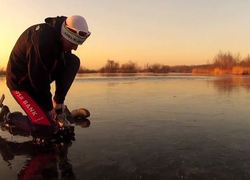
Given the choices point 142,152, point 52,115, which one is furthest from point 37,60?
point 142,152

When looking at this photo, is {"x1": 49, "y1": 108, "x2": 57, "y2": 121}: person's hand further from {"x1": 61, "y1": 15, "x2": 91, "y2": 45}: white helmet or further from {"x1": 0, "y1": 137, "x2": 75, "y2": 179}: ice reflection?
{"x1": 61, "y1": 15, "x2": 91, "y2": 45}: white helmet

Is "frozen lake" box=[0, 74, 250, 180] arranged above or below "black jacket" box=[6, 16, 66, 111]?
below

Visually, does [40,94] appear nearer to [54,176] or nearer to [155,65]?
[54,176]

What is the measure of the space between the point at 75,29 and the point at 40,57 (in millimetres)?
552

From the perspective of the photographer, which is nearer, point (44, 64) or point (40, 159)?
point (40, 159)

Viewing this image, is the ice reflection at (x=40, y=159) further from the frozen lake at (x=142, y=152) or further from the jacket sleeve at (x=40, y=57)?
the jacket sleeve at (x=40, y=57)

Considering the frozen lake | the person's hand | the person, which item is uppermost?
the person

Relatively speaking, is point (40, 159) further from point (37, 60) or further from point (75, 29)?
point (75, 29)

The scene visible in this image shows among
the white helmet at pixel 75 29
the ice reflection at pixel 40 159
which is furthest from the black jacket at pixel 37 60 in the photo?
the ice reflection at pixel 40 159

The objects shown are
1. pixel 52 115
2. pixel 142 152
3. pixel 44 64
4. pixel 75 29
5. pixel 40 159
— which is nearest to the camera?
pixel 40 159

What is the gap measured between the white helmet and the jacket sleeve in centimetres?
18

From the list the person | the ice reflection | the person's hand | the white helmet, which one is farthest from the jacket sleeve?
the ice reflection

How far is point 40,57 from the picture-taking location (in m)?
4.01

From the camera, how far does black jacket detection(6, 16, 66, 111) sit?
13.1ft
